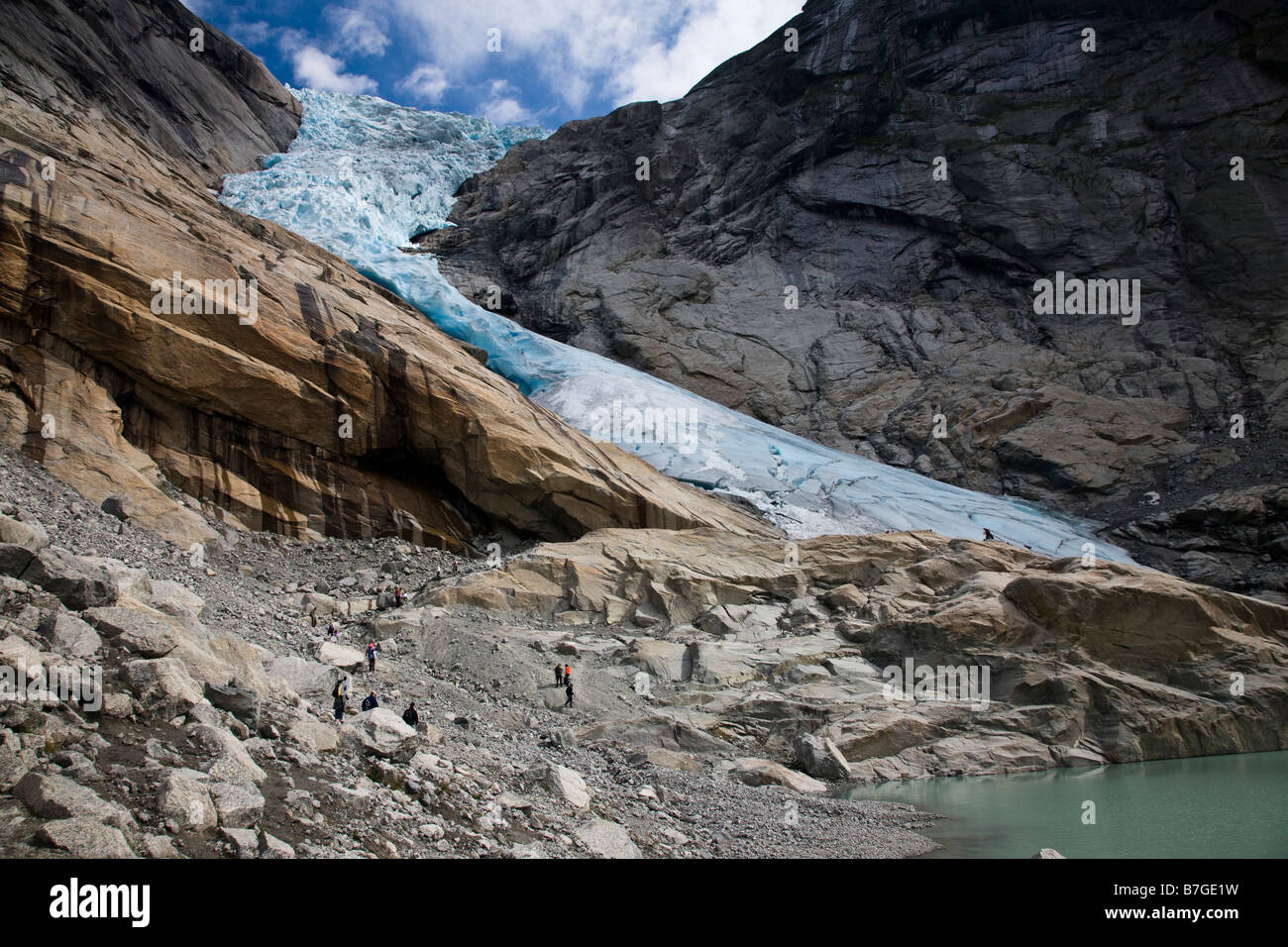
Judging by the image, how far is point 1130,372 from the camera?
41906mm

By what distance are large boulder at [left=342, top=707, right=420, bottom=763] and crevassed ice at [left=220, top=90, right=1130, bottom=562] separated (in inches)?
777

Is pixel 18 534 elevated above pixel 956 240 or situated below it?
below

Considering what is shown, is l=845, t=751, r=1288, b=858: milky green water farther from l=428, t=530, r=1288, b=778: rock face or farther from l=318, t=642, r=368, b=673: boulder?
l=318, t=642, r=368, b=673: boulder

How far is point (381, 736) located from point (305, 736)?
109 centimetres

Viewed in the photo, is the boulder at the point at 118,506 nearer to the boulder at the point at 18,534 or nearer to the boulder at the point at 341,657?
the boulder at the point at 18,534

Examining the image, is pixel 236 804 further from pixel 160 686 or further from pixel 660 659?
pixel 660 659

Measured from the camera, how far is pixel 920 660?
18.4 m

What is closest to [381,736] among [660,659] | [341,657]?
[341,657]

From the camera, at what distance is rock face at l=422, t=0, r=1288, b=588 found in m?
39.9

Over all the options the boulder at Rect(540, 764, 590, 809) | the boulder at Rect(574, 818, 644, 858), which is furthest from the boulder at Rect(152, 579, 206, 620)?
the boulder at Rect(574, 818, 644, 858)

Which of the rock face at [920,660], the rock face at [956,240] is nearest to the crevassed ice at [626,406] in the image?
the rock face at [956,240]

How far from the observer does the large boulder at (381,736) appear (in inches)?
359
